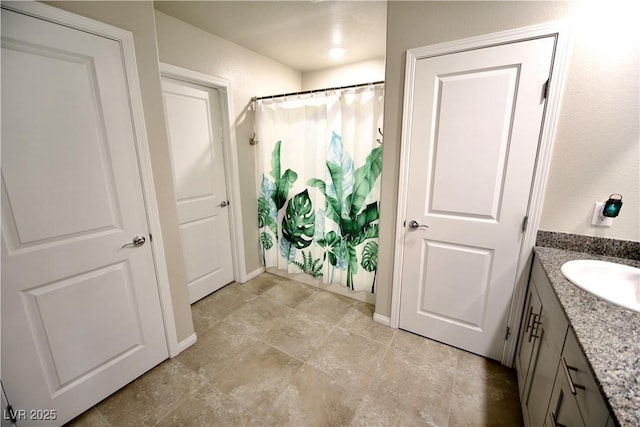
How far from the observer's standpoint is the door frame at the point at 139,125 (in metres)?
1.14

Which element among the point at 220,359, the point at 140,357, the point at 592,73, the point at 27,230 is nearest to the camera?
the point at 27,230

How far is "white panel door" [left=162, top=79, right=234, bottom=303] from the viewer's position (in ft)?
7.23

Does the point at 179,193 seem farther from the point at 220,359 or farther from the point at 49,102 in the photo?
the point at 220,359

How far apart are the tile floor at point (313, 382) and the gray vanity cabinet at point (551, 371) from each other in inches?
10.8

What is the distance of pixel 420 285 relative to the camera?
75.3 inches

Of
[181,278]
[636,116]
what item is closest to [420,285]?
[636,116]

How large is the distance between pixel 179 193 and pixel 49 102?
45.2 inches

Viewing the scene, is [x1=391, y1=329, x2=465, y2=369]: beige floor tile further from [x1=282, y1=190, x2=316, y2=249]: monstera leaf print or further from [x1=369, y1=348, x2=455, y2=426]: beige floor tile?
[x1=282, y1=190, x2=316, y2=249]: monstera leaf print

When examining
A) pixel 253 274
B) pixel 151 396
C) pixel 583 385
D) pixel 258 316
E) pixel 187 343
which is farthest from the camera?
pixel 253 274

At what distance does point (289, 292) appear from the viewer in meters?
2.66

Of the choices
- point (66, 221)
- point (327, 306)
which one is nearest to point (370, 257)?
point (327, 306)

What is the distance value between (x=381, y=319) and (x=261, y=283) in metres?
1.36

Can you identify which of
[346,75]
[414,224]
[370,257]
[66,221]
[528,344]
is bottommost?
[528,344]

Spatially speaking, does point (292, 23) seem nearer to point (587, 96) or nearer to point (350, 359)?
point (587, 96)
